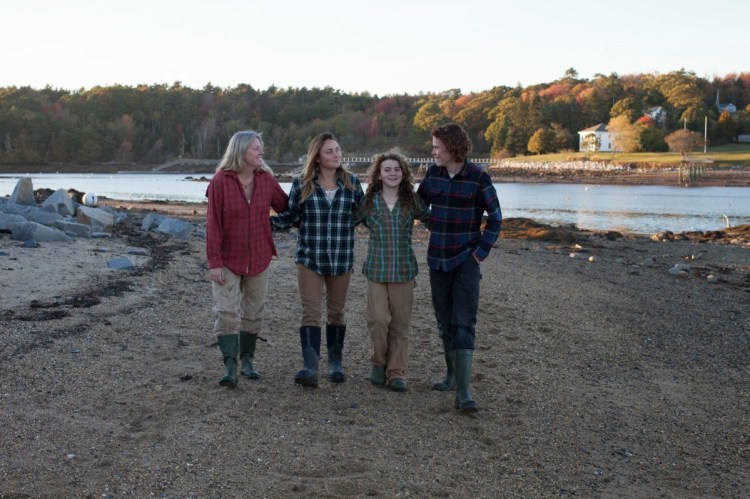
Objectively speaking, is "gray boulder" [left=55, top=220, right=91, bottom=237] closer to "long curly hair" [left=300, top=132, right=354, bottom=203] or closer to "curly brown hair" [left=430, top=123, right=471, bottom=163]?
"long curly hair" [left=300, top=132, right=354, bottom=203]

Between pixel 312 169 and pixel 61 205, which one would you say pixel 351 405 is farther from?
pixel 61 205

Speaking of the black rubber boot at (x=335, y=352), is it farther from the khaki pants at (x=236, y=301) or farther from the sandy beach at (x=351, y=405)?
the khaki pants at (x=236, y=301)

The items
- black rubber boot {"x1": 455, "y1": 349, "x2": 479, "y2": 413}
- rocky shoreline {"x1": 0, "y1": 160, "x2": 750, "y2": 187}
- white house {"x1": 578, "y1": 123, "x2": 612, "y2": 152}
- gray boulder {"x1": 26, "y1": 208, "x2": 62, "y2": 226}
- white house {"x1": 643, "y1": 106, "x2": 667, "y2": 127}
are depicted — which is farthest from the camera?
white house {"x1": 643, "y1": 106, "x2": 667, "y2": 127}

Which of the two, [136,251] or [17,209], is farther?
[17,209]

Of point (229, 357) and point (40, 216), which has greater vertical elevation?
point (40, 216)

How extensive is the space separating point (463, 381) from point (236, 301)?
5.38 ft

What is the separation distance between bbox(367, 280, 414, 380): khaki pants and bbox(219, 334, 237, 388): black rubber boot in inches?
37.0

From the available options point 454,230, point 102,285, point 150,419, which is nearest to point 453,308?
point 454,230

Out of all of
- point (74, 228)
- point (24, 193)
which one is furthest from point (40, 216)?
point (24, 193)

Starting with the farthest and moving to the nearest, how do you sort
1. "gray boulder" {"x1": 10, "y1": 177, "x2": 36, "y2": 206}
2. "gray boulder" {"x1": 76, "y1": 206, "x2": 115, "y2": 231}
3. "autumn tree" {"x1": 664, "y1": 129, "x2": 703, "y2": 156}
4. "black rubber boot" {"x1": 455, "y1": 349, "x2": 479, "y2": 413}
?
"autumn tree" {"x1": 664, "y1": 129, "x2": 703, "y2": 156} → "gray boulder" {"x1": 10, "y1": 177, "x2": 36, "y2": 206} → "gray boulder" {"x1": 76, "y1": 206, "x2": 115, "y2": 231} → "black rubber boot" {"x1": 455, "y1": 349, "x2": 479, "y2": 413}

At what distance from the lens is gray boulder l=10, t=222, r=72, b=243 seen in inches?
444

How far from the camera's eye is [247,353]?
5.53 m

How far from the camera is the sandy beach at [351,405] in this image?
3.93 metres

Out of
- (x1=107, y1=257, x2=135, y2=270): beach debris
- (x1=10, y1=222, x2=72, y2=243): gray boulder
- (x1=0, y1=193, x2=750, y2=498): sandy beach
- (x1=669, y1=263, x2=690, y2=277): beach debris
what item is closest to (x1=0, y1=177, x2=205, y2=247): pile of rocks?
(x1=10, y1=222, x2=72, y2=243): gray boulder
